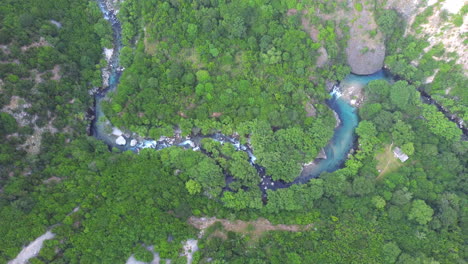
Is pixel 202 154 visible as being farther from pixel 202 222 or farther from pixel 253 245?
pixel 253 245

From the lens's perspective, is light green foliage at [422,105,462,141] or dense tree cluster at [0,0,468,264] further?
light green foliage at [422,105,462,141]

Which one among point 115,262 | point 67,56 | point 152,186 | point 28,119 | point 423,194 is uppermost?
point 67,56

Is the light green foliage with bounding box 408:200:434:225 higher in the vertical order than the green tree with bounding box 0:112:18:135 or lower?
lower

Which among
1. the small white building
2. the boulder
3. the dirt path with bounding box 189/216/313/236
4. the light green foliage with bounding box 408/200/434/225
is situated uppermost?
the boulder

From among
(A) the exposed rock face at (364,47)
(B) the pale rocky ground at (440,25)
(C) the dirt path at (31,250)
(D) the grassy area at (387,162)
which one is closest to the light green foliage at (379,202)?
(D) the grassy area at (387,162)

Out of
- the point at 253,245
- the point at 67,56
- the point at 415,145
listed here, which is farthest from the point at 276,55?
the point at 67,56

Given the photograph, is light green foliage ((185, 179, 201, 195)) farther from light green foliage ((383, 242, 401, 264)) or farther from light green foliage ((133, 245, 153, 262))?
light green foliage ((383, 242, 401, 264))

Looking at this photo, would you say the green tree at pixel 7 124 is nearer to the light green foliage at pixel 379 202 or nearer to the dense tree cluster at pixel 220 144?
the dense tree cluster at pixel 220 144

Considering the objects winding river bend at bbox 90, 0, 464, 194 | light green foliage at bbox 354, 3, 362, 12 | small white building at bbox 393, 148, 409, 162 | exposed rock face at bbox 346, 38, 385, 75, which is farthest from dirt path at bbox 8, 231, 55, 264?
light green foliage at bbox 354, 3, 362, 12
